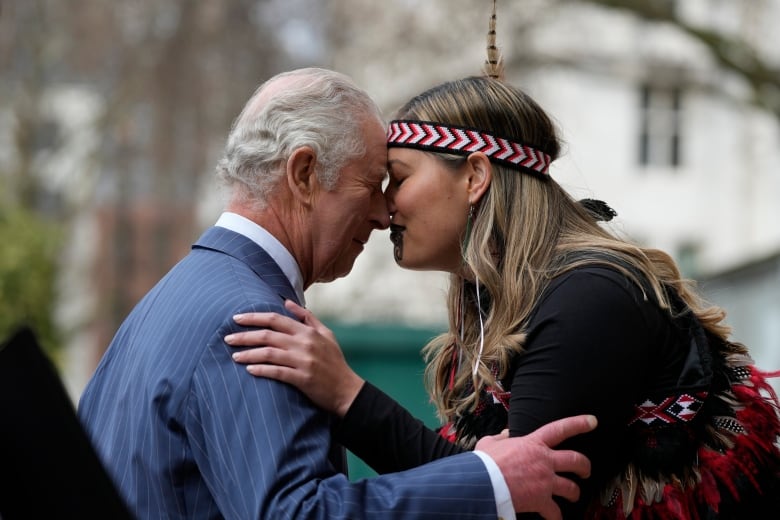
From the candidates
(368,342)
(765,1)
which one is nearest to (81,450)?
(368,342)

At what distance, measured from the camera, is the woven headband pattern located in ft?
11.7

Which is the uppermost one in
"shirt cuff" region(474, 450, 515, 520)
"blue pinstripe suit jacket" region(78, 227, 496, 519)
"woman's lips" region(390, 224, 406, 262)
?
"woman's lips" region(390, 224, 406, 262)

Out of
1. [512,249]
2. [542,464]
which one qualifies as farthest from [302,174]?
[542,464]

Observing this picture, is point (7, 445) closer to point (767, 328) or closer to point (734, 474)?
point (734, 474)

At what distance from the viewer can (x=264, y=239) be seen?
11.1 feet

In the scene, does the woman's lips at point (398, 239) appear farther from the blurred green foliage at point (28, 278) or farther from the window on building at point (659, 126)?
the window on building at point (659, 126)

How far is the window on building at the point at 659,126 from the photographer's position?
28.6m

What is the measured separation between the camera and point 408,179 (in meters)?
3.71

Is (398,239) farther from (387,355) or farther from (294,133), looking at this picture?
(387,355)

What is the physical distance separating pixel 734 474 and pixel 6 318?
910cm

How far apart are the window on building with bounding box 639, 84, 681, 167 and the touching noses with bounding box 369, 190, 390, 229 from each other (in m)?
25.6

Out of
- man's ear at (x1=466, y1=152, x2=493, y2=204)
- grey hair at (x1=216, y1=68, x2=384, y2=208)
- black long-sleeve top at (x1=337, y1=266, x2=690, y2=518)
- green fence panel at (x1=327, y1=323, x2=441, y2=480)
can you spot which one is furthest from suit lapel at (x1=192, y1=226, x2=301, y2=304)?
green fence panel at (x1=327, y1=323, x2=441, y2=480)

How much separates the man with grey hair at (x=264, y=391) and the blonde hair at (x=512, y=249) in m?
0.29

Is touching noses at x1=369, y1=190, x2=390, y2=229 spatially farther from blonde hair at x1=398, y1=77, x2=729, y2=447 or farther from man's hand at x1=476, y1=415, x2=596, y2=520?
man's hand at x1=476, y1=415, x2=596, y2=520
